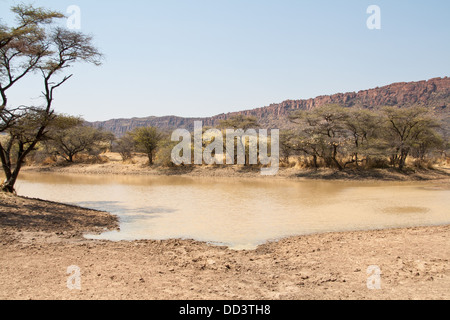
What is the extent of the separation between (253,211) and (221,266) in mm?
5987

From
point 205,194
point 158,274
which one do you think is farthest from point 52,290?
point 205,194

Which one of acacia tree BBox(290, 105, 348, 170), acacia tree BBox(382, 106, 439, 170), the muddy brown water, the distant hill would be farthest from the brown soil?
the distant hill

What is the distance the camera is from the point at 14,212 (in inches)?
344

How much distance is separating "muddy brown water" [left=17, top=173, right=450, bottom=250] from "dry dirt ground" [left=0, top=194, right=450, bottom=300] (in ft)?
3.32

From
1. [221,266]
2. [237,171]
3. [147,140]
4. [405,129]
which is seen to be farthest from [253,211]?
[147,140]

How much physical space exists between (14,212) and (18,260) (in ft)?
12.7

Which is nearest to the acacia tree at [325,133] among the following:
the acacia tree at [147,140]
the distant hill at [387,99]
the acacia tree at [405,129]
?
the acacia tree at [405,129]

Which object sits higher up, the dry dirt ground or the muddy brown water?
the dry dirt ground

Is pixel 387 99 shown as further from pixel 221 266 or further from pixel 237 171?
pixel 221 266

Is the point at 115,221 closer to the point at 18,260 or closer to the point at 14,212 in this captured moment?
the point at 14,212

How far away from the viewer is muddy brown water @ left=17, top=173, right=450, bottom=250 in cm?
857

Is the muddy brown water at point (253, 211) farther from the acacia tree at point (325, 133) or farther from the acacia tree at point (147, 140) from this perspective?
the acacia tree at point (147, 140)

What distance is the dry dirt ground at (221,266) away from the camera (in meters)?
4.29

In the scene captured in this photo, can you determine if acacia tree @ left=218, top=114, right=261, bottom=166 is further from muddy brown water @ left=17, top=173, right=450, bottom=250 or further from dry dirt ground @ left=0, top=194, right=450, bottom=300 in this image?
dry dirt ground @ left=0, top=194, right=450, bottom=300
